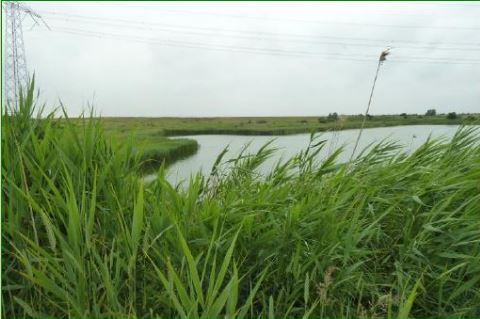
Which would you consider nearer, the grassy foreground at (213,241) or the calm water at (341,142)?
the grassy foreground at (213,241)

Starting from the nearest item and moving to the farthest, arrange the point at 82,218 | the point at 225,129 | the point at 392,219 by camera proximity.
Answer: the point at 82,218, the point at 392,219, the point at 225,129

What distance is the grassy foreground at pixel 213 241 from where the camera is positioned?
7.89ft

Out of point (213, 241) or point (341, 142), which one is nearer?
point (213, 241)

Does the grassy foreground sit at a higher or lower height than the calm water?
lower

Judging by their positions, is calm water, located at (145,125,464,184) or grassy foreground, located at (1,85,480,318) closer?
grassy foreground, located at (1,85,480,318)

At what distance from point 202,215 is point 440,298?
1.89 meters

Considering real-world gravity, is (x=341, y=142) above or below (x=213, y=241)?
above

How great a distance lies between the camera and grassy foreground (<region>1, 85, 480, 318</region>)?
7.89 feet

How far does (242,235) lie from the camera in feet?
9.73

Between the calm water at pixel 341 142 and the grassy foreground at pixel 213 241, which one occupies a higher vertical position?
the calm water at pixel 341 142

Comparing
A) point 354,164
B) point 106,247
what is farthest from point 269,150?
point 106,247

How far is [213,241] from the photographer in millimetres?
2641

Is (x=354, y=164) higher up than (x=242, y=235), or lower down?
higher up

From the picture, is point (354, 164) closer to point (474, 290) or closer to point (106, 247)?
point (474, 290)
